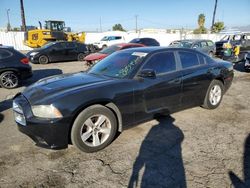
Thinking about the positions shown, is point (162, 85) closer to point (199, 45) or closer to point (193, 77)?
point (193, 77)

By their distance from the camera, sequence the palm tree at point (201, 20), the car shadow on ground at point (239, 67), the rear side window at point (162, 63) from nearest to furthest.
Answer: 1. the rear side window at point (162, 63)
2. the car shadow on ground at point (239, 67)
3. the palm tree at point (201, 20)

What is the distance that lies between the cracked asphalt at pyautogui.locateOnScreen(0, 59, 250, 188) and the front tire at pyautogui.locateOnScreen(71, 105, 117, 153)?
0.48ft

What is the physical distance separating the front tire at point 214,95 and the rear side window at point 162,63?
1.34 metres

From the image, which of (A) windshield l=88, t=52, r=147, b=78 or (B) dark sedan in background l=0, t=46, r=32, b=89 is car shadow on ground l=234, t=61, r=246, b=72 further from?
(B) dark sedan in background l=0, t=46, r=32, b=89

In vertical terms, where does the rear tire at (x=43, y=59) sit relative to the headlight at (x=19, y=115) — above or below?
below

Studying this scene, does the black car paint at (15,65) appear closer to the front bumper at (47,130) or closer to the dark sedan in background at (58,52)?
the front bumper at (47,130)

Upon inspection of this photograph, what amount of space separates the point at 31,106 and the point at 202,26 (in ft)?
208

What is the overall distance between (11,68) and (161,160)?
669cm

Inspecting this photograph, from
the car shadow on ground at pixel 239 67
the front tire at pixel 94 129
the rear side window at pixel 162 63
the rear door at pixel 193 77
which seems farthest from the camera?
the car shadow on ground at pixel 239 67

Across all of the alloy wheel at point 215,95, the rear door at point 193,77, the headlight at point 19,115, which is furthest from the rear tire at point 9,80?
the alloy wheel at point 215,95

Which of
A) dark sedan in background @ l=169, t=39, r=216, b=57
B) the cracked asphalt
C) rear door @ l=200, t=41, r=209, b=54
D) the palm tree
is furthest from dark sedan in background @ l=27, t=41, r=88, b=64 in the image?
the palm tree

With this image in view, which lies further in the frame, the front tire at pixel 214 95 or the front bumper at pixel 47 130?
the front tire at pixel 214 95

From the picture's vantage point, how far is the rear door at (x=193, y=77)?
4.80 m

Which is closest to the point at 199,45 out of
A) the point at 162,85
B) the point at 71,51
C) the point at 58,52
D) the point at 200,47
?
the point at 200,47
